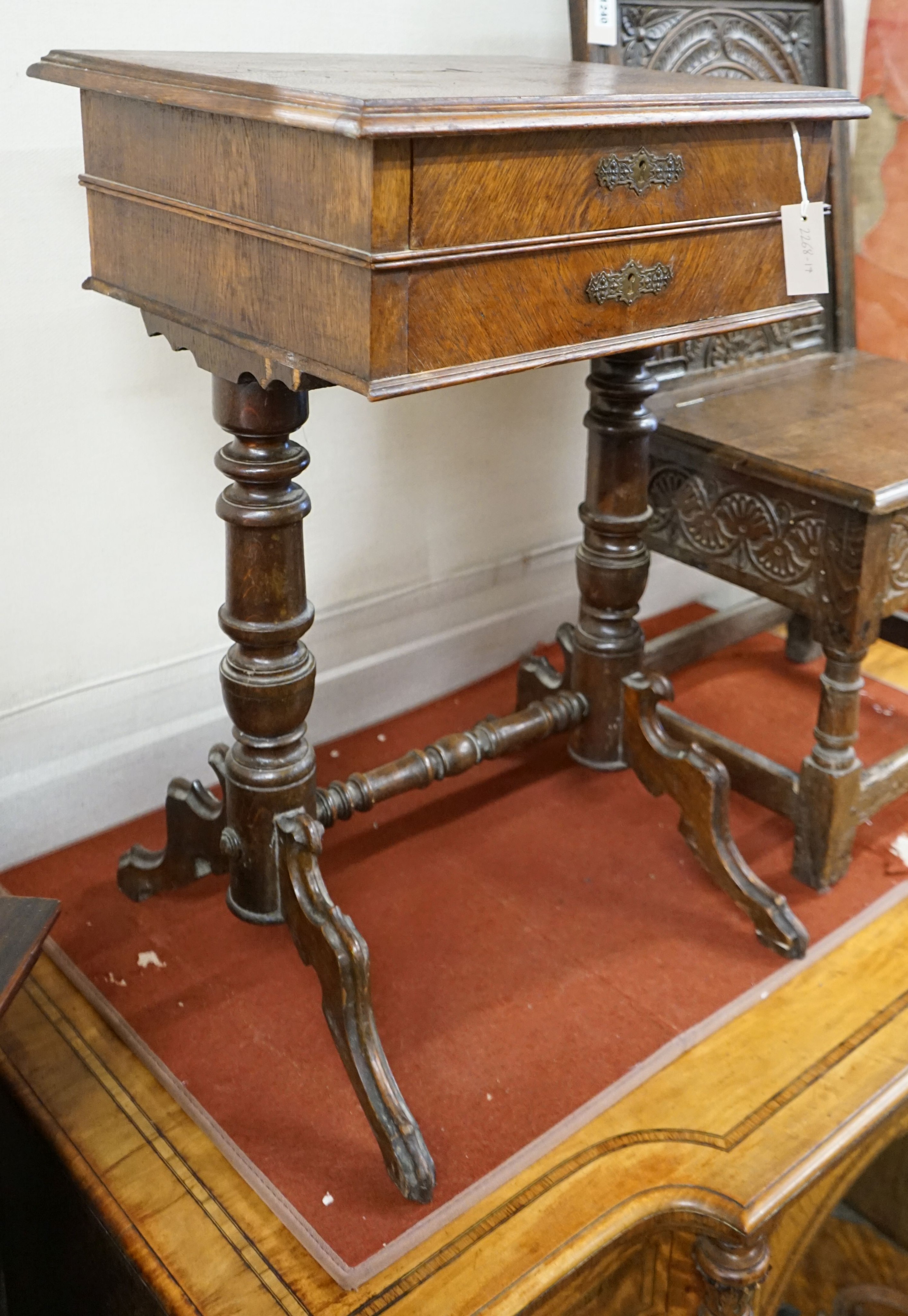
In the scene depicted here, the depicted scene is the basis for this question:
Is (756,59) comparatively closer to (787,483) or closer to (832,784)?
(787,483)

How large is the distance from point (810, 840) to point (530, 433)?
3.27 ft

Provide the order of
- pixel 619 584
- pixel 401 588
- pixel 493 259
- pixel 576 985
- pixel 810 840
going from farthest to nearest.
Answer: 1. pixel 401 588
2. pixel 619 584
3. pixel 810 840
4. pixel 576 985
5. pixel 493 259

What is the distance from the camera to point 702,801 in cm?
179

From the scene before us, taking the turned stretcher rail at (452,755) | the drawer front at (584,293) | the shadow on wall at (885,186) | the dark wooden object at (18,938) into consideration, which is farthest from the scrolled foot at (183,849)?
the shadow on wall at (885,186)

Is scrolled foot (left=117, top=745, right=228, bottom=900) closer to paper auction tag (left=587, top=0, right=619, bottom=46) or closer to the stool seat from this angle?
the stool seat

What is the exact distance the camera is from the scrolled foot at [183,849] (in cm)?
172

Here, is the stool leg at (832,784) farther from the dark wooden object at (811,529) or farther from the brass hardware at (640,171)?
the brass hardware at (640,171)

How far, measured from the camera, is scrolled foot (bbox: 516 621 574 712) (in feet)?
6.94

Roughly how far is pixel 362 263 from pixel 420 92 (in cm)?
18

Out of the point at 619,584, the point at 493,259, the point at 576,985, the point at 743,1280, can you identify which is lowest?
the point at 743,1280

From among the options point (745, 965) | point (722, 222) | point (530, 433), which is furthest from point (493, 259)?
point (530, 433)

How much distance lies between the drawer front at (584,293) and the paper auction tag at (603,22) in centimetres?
61

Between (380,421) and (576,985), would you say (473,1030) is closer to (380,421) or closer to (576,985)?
(576,985)

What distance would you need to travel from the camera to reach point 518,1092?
58.3 inches
